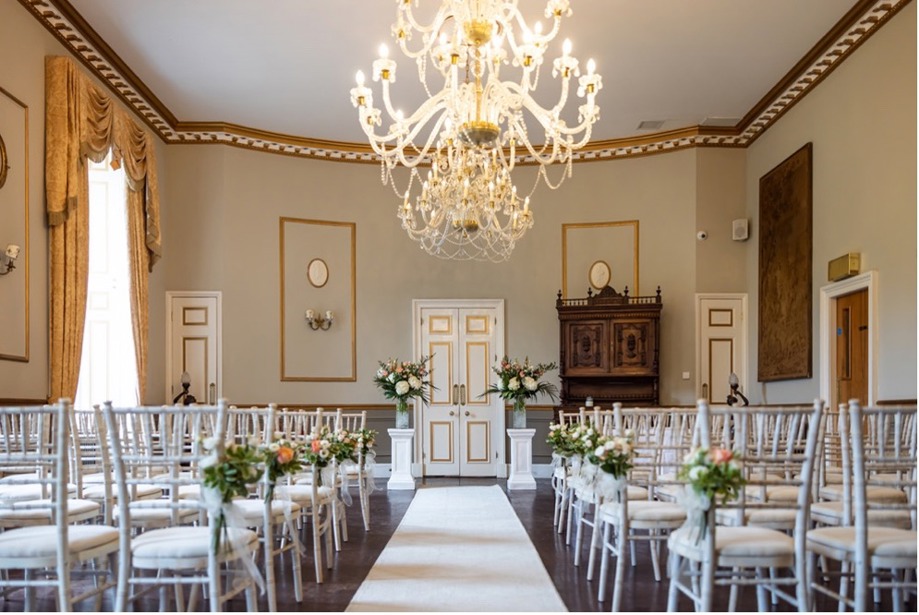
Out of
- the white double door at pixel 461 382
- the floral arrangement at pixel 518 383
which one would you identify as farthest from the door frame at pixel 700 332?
the white double door at pixel 461 382

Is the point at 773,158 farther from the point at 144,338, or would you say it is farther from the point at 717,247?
the point at 144,338

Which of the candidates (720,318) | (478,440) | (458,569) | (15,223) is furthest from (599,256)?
(15,223)

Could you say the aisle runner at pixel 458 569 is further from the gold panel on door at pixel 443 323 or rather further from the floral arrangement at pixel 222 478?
the gold panel on door at pixel 443 323

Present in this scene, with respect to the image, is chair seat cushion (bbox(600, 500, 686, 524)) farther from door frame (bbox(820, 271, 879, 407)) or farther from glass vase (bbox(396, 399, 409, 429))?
glass vase (bbox(396, 399, 409, 429))

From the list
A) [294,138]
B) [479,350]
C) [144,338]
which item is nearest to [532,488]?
[479,350]

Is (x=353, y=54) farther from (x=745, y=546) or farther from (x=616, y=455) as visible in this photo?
(x=745, y=546)

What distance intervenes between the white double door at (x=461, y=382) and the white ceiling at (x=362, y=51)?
2.97 metres

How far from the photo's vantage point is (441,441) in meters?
11.9

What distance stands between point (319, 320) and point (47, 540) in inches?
324

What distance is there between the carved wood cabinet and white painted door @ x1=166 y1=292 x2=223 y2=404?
4474mm

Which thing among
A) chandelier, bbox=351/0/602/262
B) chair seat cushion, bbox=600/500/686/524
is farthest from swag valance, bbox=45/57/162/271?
chair seat cushion, bbox=600/500/686/524

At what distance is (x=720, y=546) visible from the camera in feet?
10.6

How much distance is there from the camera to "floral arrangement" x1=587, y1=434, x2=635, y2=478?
4156 mm

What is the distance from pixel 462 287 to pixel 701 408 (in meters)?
8.67
